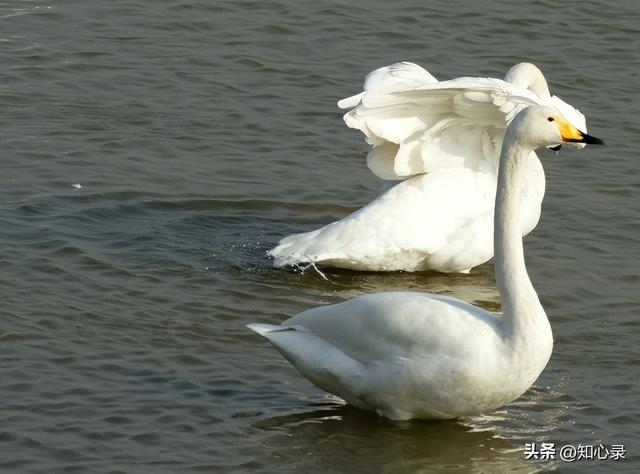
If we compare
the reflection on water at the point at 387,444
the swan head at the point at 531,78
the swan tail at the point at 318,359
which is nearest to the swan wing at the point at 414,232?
the swan head at the point at 531,78

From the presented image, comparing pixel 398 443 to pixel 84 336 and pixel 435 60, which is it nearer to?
pixel 84 336

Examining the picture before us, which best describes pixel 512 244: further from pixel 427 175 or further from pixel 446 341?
pixel 427 175

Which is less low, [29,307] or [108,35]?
[108,35]

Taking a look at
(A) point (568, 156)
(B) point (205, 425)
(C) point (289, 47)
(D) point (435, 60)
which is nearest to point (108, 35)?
(C) point (289, 47)

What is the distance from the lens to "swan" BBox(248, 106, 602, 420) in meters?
6.97

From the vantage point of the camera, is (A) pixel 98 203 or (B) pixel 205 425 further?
(A) pixel 98 203

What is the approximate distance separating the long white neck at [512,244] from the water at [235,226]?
0.72m

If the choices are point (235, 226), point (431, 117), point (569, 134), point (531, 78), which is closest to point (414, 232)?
point (431, 117)

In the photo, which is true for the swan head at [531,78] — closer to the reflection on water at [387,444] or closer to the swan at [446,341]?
the swan at [446,341]

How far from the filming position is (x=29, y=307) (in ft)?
28.3

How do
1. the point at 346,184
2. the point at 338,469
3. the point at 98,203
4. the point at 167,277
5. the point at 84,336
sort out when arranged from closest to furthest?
the point at 338,469
the point at 84,336
the point at 167,277
the point at 98,203
the point at 346,184

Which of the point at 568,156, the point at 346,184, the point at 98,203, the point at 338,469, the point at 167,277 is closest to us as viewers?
the point at 338,469

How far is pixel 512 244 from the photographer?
7.26 meters

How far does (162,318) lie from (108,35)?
5974mm
